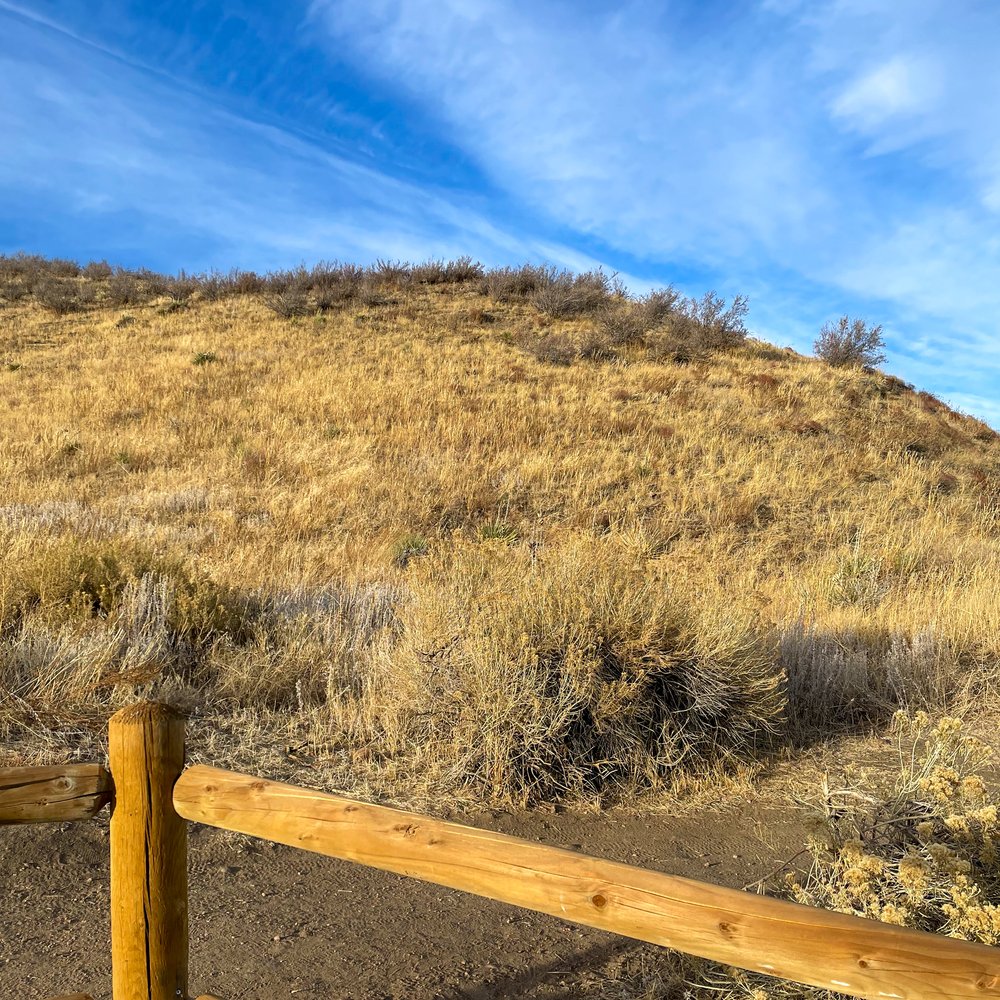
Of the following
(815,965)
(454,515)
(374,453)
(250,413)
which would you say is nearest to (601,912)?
(815,965)

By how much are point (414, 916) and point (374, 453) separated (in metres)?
10.7

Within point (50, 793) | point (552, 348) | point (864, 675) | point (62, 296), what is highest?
point (62, 296)

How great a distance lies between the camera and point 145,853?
6.06ft

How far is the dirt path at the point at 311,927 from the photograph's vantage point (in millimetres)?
2895

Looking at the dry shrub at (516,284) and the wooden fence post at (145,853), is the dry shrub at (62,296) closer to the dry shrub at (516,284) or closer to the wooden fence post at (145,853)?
the dry shrub at (516,284)

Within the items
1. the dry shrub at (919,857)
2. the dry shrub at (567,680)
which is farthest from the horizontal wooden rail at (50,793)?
the dry shrub at (567,680)

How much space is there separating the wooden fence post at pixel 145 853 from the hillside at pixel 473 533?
2595 millimetres

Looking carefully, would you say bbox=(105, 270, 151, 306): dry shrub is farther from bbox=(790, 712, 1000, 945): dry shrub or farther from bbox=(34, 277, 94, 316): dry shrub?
bbox=(790, 712, 1000, 945): dry shrub

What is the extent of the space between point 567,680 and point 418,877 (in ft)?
9.88

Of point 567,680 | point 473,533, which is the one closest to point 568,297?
point 473,533

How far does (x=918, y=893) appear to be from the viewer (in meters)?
2.42

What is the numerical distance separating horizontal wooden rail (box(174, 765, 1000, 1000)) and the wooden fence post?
0.21 ft

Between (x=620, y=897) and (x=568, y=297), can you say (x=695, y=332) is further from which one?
(x=620, y=897)

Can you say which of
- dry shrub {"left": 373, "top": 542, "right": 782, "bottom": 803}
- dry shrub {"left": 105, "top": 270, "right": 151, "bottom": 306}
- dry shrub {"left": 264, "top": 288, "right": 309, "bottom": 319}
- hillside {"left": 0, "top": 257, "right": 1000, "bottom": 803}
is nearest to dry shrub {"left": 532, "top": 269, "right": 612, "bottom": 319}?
hillside {"left": 0, "top": 257, "right": 1000, "bottom": 803}
